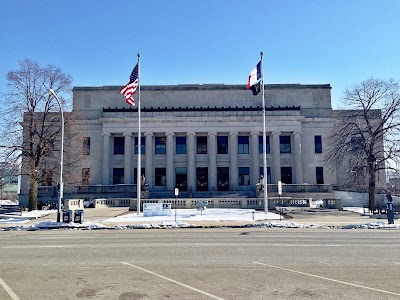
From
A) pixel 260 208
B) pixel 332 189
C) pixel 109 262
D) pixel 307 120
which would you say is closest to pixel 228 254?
pixel 109 262

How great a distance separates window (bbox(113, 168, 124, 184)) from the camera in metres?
56.3

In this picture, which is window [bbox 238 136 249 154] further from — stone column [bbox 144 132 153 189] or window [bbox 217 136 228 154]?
stone column [bbox 144 132 153 189]

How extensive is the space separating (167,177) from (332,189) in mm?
24774

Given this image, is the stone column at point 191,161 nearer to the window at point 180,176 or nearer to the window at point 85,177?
the window at point 180,176

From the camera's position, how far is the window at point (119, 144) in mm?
57691

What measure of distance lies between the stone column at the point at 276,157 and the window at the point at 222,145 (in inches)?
311

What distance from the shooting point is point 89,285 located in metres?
7.48

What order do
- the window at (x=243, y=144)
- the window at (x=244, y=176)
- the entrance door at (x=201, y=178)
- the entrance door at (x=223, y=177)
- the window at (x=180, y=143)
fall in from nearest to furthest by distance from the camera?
the entrance door at (x=201, y=178) → the window at (x=244, y=176) → the entrance door at (x=223, y=177) → the window at (x=243, y=144) → the window at (x=180, y=143)

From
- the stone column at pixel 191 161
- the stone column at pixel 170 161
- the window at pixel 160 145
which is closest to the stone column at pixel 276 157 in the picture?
the stone column at pixel 191 161

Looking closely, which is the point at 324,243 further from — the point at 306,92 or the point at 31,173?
the point at 306,92

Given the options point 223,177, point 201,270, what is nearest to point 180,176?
point 223,177

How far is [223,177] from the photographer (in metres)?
56.6

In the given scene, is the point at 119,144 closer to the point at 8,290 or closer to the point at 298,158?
the point at 298,158

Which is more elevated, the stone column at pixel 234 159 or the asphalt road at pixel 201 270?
the stone column at pixel 234 159
